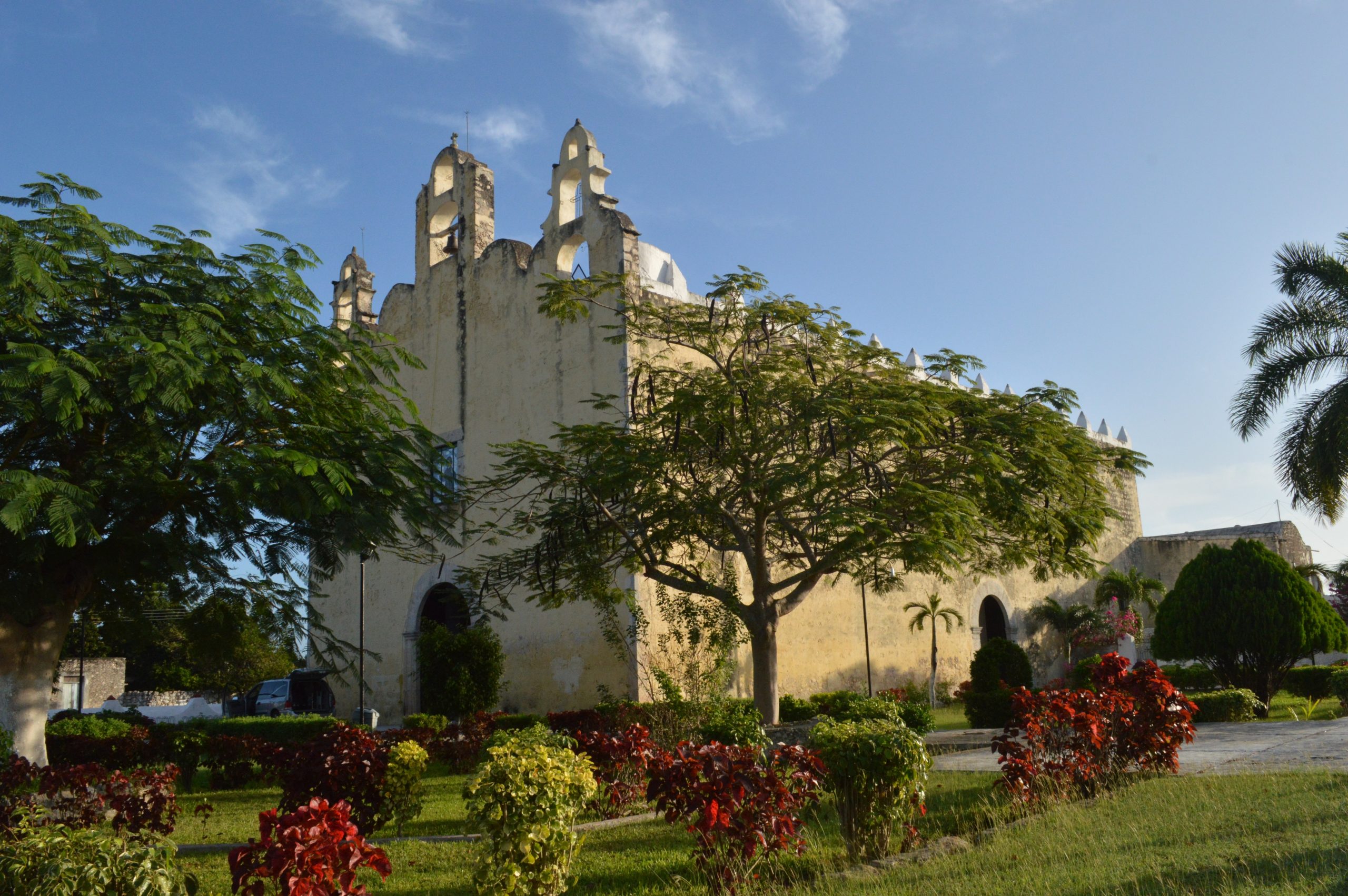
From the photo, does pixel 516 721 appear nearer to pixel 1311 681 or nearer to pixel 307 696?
pixel 307 696

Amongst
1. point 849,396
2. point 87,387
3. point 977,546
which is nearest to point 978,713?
point 977,546

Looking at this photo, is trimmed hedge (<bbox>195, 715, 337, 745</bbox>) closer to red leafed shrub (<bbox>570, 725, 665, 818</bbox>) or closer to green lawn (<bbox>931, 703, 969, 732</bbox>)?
red leafed shrub (<bbox>570, 725, 665, 818</bbox>)

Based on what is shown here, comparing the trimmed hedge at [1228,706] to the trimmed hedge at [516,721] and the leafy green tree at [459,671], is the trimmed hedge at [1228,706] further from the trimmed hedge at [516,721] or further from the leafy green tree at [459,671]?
the leafy green tree at [459,671]

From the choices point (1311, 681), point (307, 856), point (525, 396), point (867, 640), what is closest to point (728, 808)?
point (307, 856)

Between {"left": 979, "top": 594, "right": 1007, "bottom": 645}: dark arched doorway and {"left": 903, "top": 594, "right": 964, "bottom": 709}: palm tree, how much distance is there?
3.02 meters

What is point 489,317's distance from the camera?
60.6 feet

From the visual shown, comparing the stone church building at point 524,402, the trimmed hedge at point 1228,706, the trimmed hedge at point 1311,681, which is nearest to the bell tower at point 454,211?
the stone church building at point 524,402

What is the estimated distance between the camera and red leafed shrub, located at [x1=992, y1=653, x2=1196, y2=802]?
7098 millimetres

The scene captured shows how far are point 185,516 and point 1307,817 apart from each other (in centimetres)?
919

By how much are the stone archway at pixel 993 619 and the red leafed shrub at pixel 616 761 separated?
17.7 m

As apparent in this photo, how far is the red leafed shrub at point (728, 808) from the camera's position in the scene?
5.14 meters

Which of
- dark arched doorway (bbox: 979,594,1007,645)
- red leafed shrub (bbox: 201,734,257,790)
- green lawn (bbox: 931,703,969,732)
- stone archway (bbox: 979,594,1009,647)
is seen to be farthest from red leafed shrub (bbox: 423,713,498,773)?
dark arched doorway (bbox: 979,594,1007,645)

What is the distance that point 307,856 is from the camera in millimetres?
3779

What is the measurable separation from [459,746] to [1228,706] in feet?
32.2
